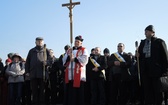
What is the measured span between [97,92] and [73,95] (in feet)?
7.84

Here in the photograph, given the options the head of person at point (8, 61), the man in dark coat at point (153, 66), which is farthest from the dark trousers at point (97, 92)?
the head of person at point (8, 61)

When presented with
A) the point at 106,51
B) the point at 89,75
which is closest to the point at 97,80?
the point at 89,75

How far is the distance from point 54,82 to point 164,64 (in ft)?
16.7

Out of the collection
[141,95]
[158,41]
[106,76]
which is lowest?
[141,95]

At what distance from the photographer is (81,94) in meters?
8.30

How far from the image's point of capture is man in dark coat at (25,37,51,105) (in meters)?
9.35

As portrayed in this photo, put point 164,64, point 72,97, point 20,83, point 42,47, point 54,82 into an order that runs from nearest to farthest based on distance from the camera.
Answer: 1. point 164,64
2. point 72,97
3. point 42,47
4. point 20,83
5. point 54,82

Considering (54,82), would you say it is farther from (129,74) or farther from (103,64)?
(129,74)

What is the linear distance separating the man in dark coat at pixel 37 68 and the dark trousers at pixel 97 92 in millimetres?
1861

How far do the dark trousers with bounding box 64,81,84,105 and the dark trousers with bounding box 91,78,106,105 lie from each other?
6.68 feet

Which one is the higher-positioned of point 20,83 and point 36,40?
point 36,40

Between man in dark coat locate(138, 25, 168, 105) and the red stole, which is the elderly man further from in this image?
man in dark coat locate(138, 25, 168, 105)

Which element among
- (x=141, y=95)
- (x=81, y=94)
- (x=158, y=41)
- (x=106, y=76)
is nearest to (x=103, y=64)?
(x=106, y=76)

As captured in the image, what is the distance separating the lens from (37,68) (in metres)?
9.39
